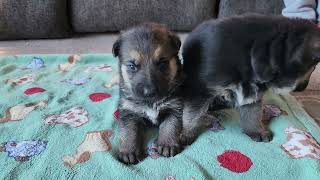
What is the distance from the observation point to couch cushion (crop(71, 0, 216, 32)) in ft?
9.26

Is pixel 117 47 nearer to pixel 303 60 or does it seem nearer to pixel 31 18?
pixel 303 60

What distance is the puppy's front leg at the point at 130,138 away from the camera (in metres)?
1.44

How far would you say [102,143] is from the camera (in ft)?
5.05

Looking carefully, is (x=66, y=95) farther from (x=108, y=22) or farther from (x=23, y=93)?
(x=108, y=22)

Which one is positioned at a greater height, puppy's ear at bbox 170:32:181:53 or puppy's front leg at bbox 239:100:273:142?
puppy's ear at bbox 170:32:181:53

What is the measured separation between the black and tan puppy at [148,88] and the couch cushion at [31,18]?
136cm

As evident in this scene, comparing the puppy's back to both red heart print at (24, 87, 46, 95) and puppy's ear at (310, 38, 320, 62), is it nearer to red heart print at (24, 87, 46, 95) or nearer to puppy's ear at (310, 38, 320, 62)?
puppy's ear at (310, 38, 320, 62)

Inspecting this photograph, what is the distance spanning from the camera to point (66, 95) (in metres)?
1.96

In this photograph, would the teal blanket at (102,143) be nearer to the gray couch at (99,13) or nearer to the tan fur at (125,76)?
the tan fur at (125,76)

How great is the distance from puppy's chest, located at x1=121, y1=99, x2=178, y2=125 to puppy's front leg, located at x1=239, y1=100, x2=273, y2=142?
1.05ft

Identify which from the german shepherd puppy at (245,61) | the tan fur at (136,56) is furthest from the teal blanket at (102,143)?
the tan fur at (136,56)

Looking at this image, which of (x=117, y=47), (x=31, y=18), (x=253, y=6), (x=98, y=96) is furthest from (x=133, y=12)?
(x=117, y=47)

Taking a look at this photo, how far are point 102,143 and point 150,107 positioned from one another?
0.78 ft

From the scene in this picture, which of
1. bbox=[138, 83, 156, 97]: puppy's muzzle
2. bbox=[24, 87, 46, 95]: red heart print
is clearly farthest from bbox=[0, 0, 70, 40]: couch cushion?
bbox=[138, 83, 156, 97]: puppy's muzzle
